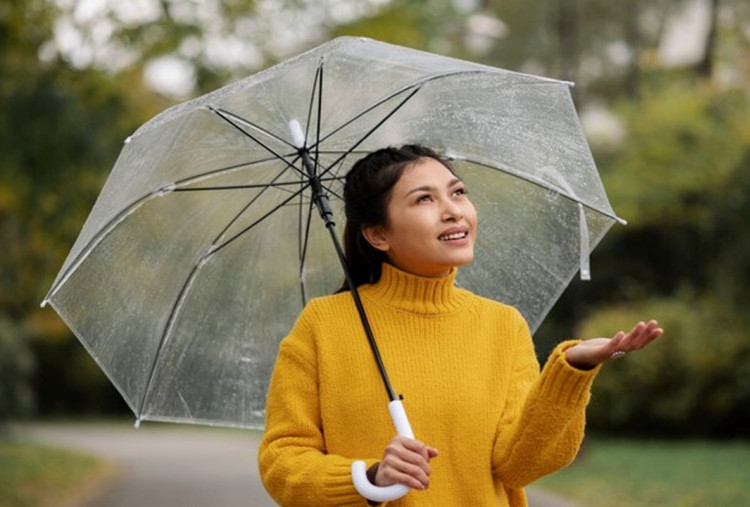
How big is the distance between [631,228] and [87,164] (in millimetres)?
13054

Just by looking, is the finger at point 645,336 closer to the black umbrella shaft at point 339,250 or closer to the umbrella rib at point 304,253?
the black umbrella shaft at point 339,250

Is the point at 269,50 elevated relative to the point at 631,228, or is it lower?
lower

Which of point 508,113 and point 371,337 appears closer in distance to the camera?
point 371,337

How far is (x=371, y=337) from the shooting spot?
11.1ft

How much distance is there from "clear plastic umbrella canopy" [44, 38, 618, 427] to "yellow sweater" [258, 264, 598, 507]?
0.64m

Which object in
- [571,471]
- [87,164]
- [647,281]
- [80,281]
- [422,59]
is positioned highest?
[647,281]

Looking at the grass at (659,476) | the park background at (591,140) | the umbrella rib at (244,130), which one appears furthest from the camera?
the park background at (591,140)

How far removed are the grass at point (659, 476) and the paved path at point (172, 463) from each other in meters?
0.58

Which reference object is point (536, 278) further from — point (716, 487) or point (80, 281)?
point (716, 487)

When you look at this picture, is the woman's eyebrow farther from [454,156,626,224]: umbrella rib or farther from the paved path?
the paved path

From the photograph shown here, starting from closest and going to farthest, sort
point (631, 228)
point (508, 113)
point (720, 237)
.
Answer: point (508, 113), point (720, 237), point (631, 228)

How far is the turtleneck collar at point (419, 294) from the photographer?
350 centimetres

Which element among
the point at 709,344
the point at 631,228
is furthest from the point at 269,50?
the point at 631,228

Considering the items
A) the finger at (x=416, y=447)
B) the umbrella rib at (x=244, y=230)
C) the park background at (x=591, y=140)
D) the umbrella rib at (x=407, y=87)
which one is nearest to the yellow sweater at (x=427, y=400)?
the finger at (x=416, y=447)
